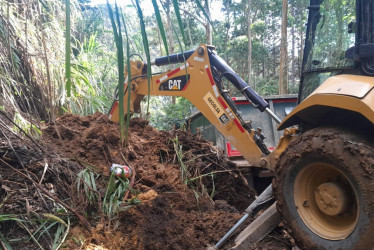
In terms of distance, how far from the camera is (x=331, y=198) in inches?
93.7

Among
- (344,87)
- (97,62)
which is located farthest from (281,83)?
(344,87)

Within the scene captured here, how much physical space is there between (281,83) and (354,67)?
13812 mm

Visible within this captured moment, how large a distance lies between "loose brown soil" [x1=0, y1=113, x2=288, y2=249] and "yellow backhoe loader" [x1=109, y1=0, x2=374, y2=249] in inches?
17.7

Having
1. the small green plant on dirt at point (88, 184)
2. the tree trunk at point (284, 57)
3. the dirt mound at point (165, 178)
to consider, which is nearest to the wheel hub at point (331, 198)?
the dirt mound at point (165, 178)

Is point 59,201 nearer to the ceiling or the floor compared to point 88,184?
nearer to the ceiling

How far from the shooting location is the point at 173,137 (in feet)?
16.4

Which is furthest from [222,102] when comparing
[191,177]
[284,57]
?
[284,57]

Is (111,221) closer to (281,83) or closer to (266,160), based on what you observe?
(266,160)

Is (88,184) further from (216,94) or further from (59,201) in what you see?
(216,94)

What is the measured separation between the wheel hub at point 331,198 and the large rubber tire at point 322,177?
0.05 m

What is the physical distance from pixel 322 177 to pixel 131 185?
6.24 ft

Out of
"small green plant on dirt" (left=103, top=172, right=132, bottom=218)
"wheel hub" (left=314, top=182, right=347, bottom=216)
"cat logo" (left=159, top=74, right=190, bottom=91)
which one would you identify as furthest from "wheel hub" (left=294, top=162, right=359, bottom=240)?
"cat logo" (left=159, top=74, right=190, bottom=91)

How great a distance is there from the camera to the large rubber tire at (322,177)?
2.09 metres

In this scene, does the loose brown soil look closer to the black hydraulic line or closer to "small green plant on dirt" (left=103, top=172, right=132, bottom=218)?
"small green plant on dirt" (left=103, top=172, right=132, bottom=218)
